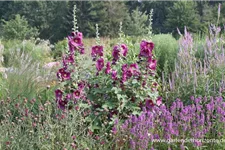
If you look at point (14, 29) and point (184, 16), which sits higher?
point (184, 16)

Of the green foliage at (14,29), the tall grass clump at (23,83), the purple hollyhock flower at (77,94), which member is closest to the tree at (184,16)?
the green foliage at (14,29)

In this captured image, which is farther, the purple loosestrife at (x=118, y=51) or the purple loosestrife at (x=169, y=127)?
the purple loosestrife at (x=118, y=51)

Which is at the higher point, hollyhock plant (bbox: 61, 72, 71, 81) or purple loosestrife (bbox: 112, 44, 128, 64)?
purple loosestrife (bbox: 112, 44, 128, 64)

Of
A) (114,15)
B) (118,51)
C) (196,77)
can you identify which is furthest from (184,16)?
(118,51)

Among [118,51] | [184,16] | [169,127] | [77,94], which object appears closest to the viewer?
[169,127]

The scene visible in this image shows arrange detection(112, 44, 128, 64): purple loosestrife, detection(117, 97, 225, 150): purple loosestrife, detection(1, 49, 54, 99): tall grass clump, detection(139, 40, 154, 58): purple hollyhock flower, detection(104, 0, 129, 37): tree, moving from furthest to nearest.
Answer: detection(104, 0, 129, 37): tree → detection(1, 49, 54, 99): tall grass clump → detection(112, 44, 128, 64): purple loosestrife → detection(139, 40, 154, 58): purple hollyhock flower → detection(117, 97, 225, 150): purple loosestrife

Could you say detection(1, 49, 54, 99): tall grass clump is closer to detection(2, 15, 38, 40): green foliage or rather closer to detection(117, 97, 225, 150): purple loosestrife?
detection(117, 97, 225, 150): purple loosestrife

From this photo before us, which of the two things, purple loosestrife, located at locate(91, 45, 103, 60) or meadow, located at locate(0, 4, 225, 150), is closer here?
meadow, located at locate(0, 4, 225, 150)

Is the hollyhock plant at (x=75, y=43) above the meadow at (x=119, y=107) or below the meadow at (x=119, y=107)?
above

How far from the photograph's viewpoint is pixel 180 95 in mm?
3854

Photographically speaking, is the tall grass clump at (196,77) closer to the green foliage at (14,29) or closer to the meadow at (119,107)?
the meadow at (119,107)

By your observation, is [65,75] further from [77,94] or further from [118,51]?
[118,51]

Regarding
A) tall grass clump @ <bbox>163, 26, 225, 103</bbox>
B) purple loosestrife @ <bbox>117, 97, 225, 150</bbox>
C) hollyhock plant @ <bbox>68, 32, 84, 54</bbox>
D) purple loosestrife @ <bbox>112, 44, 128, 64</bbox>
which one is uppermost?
hollyhock plant @ <bbox>68, 32, 84, 54</bbox>

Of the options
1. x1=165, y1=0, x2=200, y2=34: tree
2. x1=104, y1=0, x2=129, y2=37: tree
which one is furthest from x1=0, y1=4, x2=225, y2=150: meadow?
x1=165, y1=0, x2=200, y2=34: tree
